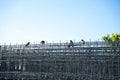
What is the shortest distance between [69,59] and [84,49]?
4.70ft

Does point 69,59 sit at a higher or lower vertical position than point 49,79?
higher

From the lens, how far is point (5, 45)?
20.6m

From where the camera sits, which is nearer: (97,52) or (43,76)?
(97,52)

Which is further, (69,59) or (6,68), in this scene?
(6,68)

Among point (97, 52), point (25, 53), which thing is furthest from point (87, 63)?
point (25, 53)

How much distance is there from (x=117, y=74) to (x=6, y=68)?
10345mm

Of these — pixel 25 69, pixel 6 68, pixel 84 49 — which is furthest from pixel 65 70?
pixel 6 68

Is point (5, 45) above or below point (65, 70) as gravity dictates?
above

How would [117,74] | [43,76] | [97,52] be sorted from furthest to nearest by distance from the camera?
[43,76] < [97,52] < [117,74]

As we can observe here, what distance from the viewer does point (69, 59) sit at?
56.9 feet

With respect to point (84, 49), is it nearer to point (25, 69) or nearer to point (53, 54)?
point (53, 54)

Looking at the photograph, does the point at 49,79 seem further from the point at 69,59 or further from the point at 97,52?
the point at 97,52

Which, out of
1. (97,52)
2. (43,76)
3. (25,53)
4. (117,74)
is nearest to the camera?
(117,74)

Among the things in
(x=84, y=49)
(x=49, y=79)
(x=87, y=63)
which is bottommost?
(x=49, y=79)
